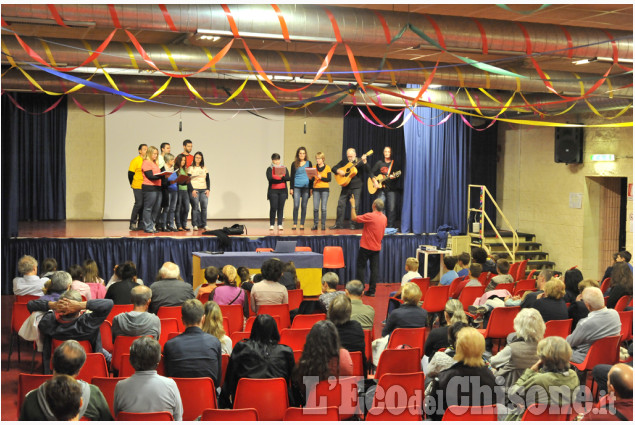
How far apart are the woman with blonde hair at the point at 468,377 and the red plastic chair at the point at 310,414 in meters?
0.85

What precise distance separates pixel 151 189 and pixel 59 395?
28.9 feet

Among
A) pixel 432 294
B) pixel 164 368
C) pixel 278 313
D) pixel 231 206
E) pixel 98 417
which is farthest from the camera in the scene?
pixel 231 206

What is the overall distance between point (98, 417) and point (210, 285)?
3901 mm

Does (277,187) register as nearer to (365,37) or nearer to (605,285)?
(365,37)

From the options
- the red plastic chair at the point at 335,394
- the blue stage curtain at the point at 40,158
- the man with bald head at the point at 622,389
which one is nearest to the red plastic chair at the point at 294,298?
the red plastic chair at the point at 335,394

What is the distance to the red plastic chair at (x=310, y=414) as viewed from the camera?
4012mm

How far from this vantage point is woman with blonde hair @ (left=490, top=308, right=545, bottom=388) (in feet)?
17.2

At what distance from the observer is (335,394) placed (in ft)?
15.2

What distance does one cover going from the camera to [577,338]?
6223 mm

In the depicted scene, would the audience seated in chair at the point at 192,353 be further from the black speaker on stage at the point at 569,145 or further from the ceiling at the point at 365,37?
the black speaker on stage at the point at 569,145

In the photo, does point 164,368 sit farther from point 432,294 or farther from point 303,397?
point 432,294

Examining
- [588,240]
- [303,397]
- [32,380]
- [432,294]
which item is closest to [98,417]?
[32,380]

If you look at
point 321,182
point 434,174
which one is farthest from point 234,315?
point 434,174

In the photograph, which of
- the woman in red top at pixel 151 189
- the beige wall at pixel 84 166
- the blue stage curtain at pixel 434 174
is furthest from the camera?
the beige wall at pixel 84 166
